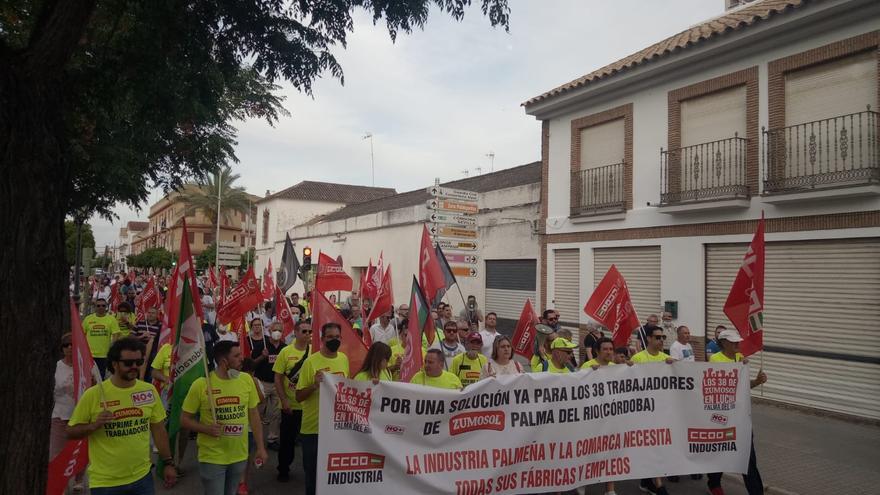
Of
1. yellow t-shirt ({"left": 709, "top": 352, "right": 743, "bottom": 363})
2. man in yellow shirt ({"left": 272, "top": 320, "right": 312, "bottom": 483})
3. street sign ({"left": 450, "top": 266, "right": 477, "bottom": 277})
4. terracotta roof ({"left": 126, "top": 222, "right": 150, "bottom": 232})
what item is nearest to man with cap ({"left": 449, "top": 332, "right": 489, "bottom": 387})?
man in yellow shirt ({"left": 272, "top": 320, "right": 312, "bottom": 483})

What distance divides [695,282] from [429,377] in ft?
28.7

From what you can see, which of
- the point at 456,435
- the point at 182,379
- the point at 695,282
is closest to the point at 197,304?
the point at 182,379

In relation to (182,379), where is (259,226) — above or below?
above

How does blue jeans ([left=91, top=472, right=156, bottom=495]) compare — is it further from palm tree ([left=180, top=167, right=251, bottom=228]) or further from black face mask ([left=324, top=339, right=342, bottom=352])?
palm tree ([left=180, top=167, right=251, bottom=228])

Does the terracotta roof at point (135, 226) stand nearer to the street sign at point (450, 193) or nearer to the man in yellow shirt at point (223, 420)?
the street sign at point (450, 193)

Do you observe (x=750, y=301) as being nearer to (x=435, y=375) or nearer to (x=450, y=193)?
(x=435, y=375)

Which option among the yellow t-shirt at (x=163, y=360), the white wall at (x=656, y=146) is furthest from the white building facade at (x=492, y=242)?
the yellow t-shirt at (x=163, y=360)

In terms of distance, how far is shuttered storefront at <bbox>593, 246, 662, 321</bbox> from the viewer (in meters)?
13.6

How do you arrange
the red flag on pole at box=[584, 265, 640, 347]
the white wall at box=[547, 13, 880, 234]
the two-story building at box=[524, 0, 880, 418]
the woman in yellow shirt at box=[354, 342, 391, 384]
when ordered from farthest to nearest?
the white wall at box=[547, 13, 880, 234], the two-story building at box=[524, 0, 880, 418], the red flag on pole at box=[584, 265, 640, 347], the woman in yellow shirt at box=[354, 342, 391, 384]

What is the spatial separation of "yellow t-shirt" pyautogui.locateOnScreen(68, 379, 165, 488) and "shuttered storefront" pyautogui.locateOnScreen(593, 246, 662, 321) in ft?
37.4

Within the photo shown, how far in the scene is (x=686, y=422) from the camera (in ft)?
19.5

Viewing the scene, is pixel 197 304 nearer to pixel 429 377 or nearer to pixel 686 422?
pixel 429 377

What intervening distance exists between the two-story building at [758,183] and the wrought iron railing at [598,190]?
0.03 m

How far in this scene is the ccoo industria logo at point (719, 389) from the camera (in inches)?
238
